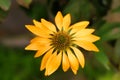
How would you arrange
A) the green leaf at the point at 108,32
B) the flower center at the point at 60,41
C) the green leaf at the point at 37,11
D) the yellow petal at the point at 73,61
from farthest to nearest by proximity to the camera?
the green leaf at the point at 37,11, the green leaf at the point at 108,32, the flower center at the point at 60,41, the yellow petal at the point at 73,61

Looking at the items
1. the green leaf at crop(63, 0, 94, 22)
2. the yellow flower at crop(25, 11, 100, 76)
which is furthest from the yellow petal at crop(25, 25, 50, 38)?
the green leaf at crop(63, 0, 94, 22)

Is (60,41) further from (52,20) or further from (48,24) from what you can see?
(52,20)

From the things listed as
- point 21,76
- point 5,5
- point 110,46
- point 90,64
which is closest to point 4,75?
point 21,76

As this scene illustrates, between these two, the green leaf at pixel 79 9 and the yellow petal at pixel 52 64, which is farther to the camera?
the green leaf at pixel 79 9

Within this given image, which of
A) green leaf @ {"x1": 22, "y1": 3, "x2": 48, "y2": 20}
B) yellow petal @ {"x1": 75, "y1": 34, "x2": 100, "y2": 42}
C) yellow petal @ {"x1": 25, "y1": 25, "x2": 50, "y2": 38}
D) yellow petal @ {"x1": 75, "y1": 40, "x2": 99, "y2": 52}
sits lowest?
yellow petal @ {"x1": 75, "y1": 40, "x2": 99, "y2": 52}

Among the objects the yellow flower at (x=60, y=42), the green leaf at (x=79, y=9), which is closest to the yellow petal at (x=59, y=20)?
the yellow flower at (x=60, y=42)

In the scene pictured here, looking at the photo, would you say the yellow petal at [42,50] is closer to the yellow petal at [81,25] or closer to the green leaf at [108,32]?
the yellow petal at [81,25]

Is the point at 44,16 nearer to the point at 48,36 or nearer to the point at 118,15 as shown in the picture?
the point at 118,15

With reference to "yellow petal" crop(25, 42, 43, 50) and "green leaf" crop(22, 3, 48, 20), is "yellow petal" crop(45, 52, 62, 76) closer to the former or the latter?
"yellow petal" crop(25, 42, 43, 50)
